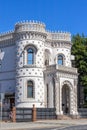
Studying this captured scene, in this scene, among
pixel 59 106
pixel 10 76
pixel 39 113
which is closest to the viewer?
pixel 39 113

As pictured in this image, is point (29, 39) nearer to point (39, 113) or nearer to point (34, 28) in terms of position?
point (34, 28)

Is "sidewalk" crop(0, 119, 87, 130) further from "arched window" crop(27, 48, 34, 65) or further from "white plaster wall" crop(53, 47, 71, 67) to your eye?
"white plaster wall" crop(53, 47, 71, 67)

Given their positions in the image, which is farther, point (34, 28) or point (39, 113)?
point (34, 28)

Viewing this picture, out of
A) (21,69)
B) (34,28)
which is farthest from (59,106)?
(34,28)

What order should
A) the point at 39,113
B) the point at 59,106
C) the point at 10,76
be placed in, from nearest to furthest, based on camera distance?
the point at 39,113, the point at 59,106, the point at 10,76

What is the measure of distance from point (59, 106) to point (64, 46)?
10615 mm

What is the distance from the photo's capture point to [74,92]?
56250mm

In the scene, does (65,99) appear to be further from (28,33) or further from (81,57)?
(28,33)

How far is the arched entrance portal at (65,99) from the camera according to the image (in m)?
56.3

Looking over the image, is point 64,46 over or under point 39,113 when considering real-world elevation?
over

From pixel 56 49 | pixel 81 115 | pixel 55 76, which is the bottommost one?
pixel 81 115

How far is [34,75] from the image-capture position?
54031 millimetres

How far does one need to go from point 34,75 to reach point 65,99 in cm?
714

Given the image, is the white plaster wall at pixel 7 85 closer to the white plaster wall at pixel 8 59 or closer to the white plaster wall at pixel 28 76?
the white plaster wall at pixel 8 59
